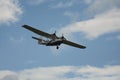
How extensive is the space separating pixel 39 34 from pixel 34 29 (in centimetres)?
265

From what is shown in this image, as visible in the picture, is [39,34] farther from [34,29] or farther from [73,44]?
[73,44]

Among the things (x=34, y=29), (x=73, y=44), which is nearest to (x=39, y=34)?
(x=34, y=29)

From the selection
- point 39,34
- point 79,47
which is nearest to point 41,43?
point 39,34

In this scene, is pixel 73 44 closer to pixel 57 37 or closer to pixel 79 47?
pixel 79 47

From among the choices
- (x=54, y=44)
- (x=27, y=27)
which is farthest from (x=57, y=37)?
(x=27, y=27)

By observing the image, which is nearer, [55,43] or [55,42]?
[55,42]

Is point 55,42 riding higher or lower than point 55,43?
higher

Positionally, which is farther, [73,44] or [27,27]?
[73,44]

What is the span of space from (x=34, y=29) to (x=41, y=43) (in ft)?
18.1

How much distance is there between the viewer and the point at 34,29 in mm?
86625

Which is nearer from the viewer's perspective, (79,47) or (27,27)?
(27,27)

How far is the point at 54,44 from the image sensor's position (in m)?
83.7

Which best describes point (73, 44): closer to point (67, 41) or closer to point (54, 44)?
point (67, 41)

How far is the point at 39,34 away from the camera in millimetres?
88812
